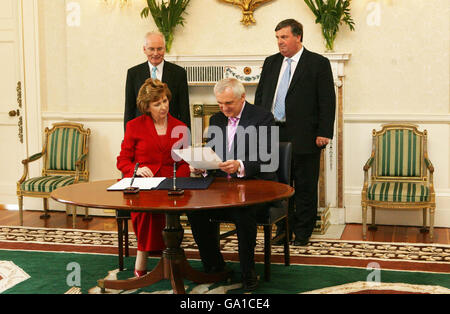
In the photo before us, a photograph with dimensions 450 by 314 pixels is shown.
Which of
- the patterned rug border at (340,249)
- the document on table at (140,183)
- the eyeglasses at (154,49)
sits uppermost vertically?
the eyeglasses at (154,49)

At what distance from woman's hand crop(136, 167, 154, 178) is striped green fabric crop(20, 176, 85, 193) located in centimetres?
238

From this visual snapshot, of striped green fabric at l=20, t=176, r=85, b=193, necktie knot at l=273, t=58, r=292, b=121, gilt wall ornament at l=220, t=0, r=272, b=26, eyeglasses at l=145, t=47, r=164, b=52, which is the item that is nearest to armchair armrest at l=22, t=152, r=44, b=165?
striped green fabric at l=20, t=176, r=85, b=193

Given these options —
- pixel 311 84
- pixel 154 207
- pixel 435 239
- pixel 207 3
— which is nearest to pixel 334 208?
pixel 435 239

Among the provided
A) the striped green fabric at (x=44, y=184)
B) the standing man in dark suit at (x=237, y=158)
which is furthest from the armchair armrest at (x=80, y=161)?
the standing man in dark suit at (x=237, y=158)

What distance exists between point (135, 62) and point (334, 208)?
2.59 metres

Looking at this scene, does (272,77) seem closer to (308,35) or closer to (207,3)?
(308,35)

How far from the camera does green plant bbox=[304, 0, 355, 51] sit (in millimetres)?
5984

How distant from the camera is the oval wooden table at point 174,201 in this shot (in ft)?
10.8

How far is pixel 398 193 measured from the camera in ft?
18.4

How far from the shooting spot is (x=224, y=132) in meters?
4.38

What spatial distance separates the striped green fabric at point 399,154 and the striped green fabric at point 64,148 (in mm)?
3144

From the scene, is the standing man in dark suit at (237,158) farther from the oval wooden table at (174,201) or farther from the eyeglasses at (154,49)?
the eyeglasses at (154,49)

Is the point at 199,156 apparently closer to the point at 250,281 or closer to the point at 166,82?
the point at 250,281
